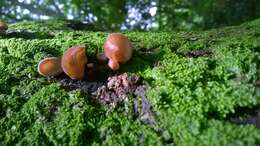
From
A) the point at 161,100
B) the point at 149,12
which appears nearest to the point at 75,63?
the point at 161,100

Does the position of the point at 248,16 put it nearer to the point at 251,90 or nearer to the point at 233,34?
the point at 233,34

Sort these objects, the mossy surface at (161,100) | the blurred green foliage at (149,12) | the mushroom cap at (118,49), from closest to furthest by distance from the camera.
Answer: the mossy surface at (161,100), the mushroom cap at (118,49), the blurred green foliage at (149,12)

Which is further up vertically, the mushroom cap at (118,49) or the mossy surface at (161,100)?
the mushroom cap at (118,49)

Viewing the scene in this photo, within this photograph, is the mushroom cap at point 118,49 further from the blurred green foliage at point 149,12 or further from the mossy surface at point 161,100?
the blurred green foliage at point 149,12

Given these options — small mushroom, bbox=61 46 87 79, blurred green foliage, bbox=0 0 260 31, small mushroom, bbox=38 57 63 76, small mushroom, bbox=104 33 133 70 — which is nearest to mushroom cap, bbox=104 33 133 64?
small mushroom, bbox=104 33 133 70

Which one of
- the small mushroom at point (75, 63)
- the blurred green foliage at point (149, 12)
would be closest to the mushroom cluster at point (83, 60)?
the small mushroom at point (75, 63)

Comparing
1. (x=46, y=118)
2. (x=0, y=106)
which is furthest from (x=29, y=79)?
(x=46, y=118)

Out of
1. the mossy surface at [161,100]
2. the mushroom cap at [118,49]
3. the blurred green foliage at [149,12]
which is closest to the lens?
the mossy surface at [161,100]

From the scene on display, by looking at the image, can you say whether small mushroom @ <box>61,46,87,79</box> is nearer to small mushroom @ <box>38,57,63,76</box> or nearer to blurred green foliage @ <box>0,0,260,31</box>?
small mushroom @ <box>38,57,63,76</box>
